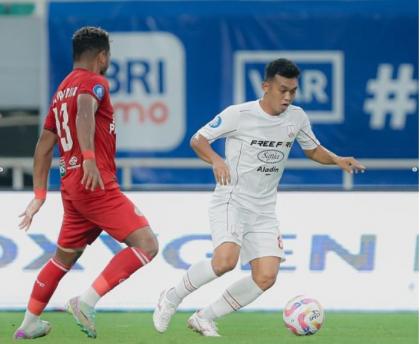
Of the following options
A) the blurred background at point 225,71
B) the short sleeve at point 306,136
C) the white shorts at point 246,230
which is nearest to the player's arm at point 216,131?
the white shorts at point 246,230

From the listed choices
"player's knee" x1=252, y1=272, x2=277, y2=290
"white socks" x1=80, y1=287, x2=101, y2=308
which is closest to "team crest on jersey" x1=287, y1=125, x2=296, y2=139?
"player's knee" x1=252, y1=272, x2=277, y2=290

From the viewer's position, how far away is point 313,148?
29.8 feet

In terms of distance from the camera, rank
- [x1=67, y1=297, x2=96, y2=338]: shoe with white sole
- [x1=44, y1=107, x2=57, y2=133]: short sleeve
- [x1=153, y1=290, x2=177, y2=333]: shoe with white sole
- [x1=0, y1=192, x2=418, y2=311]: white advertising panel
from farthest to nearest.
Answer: [x1=0, y1=192, x2=418, y2=311]: white advertising panel, [x1=153, y1=290, x2=177, y2=333]: shoe with white sole, [x1=44, y1=107, x2=57, y2=133]: short sleeve, [x1=67, y1=297, x2=96, y2=338]: shoe with white sole

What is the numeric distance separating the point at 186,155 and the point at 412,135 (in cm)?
249

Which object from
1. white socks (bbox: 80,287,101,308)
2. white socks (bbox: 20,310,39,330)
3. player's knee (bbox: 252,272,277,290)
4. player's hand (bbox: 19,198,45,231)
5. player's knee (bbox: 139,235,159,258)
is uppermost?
player's hand (bbox: 19,198,45,231)

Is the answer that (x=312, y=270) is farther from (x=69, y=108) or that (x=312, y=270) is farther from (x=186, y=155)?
(x=186, y=155)

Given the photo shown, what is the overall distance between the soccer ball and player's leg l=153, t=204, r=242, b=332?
47cm

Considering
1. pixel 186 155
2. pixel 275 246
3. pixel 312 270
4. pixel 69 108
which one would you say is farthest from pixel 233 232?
pixel 186 155

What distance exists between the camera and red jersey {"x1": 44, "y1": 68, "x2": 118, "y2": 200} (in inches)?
328

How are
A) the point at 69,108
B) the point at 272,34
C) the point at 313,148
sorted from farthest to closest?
the point at 272,34
the point at 313,148
the point at 69,108

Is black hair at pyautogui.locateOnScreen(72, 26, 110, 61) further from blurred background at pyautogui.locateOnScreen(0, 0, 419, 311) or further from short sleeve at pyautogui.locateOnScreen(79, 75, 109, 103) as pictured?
blurred background at pyautogui.locateOnScreen(0, 0, 419, 311)

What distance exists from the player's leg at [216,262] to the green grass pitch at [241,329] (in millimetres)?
176

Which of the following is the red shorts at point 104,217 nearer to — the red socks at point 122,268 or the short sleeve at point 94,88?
the red socks at point 122,268

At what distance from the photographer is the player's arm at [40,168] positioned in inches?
339
